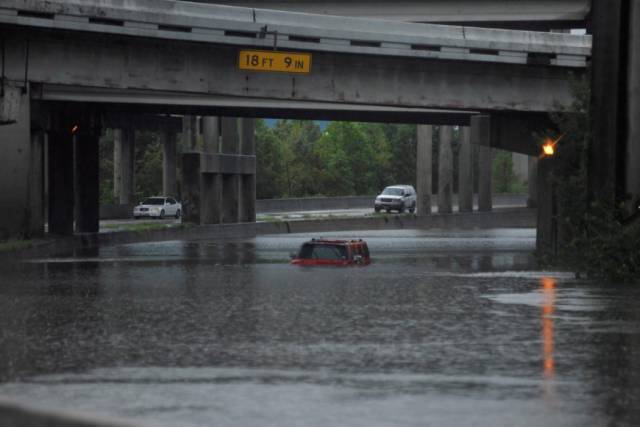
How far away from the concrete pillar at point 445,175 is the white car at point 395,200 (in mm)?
4710

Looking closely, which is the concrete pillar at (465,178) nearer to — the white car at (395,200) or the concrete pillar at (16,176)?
the white car at (395,200)

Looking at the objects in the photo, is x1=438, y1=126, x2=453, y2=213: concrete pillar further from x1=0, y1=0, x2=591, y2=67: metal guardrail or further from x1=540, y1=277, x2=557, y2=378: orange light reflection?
x1=540, y1=277, x2=557, y2=378: orange light reflection

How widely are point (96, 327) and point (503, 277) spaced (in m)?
16.5

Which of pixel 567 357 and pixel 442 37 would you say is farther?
pixel 442 37

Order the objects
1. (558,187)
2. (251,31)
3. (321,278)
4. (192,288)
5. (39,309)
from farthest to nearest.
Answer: (251,31), (558,187), (321,278), (192,288), (39,309)

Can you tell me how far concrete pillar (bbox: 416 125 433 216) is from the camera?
286ft

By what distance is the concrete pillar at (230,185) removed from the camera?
75938 mm

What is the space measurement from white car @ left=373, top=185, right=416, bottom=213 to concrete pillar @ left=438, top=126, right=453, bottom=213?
15.5ft

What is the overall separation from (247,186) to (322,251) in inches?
1479

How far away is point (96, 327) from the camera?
67.4 ft

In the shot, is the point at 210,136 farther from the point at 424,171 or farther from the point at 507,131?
the point at 507,131

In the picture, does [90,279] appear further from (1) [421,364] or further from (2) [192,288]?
(1) [421,364]

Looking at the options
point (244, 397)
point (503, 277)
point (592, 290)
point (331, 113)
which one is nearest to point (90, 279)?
point (503, 277)

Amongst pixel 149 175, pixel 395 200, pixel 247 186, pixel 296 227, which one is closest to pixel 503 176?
pixel 149 175
